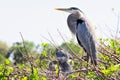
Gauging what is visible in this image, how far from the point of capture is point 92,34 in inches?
283

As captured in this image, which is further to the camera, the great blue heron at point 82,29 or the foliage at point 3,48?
the foliage at point 3,48

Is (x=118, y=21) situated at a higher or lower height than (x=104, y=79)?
higher

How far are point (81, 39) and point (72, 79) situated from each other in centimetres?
256

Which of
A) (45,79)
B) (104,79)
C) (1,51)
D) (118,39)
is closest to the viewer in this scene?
(104,79)

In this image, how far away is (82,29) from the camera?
7.59m

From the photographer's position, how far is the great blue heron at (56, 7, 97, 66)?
23.4ft

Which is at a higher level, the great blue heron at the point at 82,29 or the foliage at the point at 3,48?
the great blue heron at the point at 82,29

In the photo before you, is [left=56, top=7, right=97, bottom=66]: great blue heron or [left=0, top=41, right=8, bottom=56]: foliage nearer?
[left=56, top=7, right=97, bottom=66]: great blue heron

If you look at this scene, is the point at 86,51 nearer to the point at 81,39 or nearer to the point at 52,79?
the point at 81,39

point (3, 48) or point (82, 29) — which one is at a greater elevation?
point (82, 29)

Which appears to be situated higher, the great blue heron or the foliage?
the great blue heron

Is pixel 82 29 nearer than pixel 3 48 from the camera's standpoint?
Yes

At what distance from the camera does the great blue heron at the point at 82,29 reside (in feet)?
23.4

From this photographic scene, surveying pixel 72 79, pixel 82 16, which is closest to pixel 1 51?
pixel 82 16
